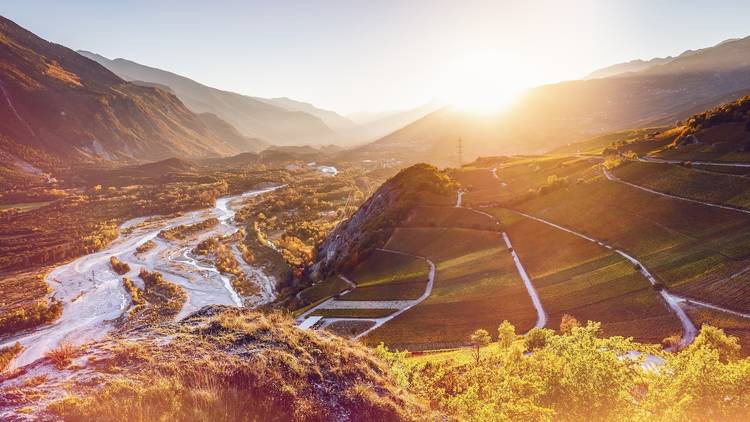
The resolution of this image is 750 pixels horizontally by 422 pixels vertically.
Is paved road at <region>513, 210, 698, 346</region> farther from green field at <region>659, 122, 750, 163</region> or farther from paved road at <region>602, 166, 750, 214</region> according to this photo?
green field at <region>659, 122, 750, 163</region>

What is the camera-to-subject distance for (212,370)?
12719mm

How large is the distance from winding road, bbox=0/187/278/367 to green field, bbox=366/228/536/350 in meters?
39.0

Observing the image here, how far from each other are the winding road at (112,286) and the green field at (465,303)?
39.0 meters

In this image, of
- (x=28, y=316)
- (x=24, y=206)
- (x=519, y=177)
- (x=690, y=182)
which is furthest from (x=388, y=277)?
(x=24, y=206)

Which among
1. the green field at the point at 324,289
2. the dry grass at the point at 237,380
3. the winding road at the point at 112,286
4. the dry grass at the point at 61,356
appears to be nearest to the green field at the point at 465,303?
the green field at the point at 324,289

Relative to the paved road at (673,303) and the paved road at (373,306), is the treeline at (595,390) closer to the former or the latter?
the paved road at (673,303)

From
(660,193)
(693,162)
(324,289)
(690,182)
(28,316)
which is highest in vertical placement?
(693,162)

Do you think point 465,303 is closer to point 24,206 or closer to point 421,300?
point 421,300

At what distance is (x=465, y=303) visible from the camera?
44469 mm

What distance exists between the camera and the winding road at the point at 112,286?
193ft

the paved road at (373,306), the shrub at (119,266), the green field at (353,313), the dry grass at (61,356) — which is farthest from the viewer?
the shrub at (119,266)

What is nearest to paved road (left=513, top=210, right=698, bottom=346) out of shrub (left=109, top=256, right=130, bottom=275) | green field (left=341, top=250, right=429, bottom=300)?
green field (left=341, top=250, right=429, bottom=300)

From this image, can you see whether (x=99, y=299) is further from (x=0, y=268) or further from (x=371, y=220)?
(x=371, y=220)

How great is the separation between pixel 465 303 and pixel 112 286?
74253 mm
